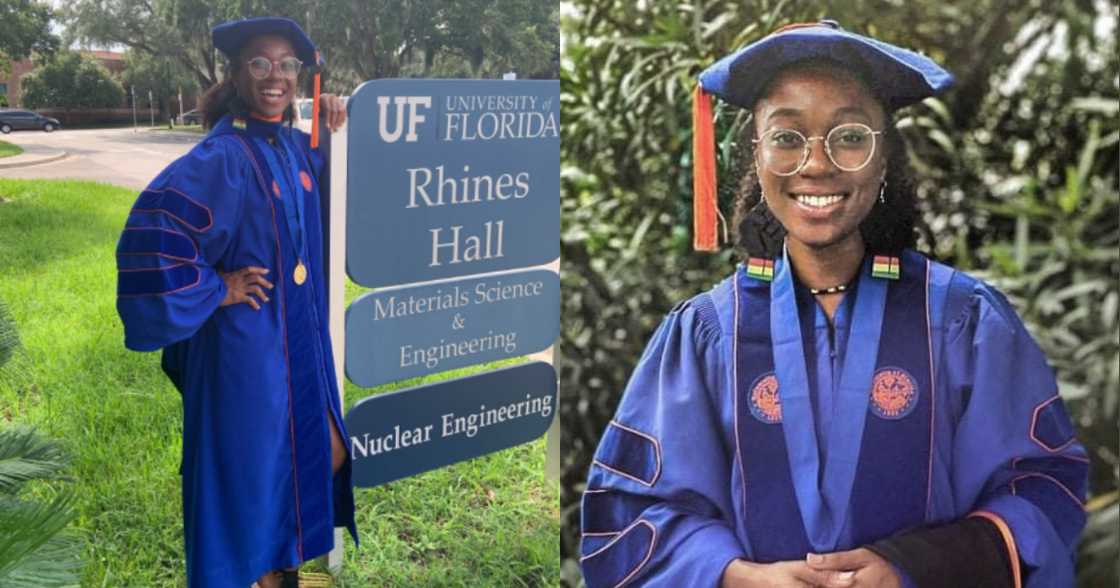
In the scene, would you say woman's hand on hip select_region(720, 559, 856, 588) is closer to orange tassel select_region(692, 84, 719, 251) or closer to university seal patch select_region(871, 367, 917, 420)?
university seal patch select_region(871, 367, 917, 420)

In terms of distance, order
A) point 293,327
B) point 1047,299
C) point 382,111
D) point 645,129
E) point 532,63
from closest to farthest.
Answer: point 1047,299, point 645,129, point 293,327, point 382,111, point 532,63

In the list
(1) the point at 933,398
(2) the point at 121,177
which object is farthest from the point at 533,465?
(1) the point at 933,398

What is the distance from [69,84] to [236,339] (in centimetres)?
67

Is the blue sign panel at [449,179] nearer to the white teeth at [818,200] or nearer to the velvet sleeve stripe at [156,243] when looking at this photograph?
the velvet sleeve stripe at [156,243]

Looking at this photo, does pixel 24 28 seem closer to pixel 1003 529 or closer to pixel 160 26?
pixel 160 26

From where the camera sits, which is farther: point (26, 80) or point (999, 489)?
point (26, 80)

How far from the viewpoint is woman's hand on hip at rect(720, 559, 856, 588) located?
6.26 ft

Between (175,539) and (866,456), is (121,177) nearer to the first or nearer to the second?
(175,539)

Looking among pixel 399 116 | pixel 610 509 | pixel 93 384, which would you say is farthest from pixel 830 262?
pixel 93 384

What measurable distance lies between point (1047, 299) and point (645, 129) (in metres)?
0.74

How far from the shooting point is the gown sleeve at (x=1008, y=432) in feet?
6.05

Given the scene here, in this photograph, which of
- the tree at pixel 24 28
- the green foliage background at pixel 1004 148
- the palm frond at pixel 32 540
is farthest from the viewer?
the tree at pixel 24 28

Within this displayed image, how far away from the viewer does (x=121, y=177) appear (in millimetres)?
2445

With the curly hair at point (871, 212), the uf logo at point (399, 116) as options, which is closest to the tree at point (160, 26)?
the uf logo at point (399, 116)
